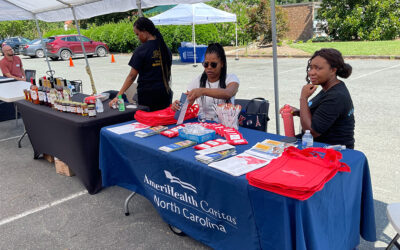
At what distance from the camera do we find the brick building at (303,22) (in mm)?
22609

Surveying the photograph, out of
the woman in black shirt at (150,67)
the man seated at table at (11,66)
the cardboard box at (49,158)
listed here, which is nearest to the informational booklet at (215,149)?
the woman in black shirt at (150,67)

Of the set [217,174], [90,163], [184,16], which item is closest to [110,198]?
[90,163]

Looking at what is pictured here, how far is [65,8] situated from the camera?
6254 millimetres

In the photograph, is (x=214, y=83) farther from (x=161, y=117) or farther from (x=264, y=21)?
(x=264, y=21)

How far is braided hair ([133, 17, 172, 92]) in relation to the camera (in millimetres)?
3654

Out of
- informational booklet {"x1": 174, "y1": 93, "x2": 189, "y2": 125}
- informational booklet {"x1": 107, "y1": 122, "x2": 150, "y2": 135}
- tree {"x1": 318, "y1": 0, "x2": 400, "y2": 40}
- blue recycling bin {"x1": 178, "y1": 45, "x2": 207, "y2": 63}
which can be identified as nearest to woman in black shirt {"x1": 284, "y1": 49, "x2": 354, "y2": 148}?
informational booklet {"x1": 174, "y1": 93, "x2": 189, "y2": 125}

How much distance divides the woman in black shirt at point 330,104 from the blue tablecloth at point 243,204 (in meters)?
0.31

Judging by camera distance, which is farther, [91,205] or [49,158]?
[49,158]

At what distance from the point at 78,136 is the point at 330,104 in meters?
2.34

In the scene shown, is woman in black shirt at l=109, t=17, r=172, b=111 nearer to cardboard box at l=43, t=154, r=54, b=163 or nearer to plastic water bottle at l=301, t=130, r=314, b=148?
cardboard box at l=43, t=154, r=54, b=163

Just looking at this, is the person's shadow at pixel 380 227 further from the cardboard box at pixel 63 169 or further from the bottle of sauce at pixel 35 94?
the bottle of sauce at pixel 35 94

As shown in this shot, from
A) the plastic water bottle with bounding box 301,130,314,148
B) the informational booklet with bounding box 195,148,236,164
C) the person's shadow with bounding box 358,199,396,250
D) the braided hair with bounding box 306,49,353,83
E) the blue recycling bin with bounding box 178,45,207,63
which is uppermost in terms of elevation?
the blue recycling bin with bounding box 178,45,207,63

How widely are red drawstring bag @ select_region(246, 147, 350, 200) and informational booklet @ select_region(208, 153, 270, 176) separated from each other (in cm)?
8

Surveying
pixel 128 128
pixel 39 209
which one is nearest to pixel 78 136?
pixel 128 128
